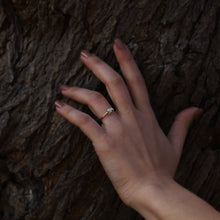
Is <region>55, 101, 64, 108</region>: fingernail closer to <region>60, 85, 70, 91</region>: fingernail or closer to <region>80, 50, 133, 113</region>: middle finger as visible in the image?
<region>60, 85, 70, 91</region>: fingernail

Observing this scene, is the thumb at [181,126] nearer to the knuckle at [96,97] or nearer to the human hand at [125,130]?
the human hand at [125,130]

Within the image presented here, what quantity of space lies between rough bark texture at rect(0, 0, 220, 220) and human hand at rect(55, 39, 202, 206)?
11 centimetres

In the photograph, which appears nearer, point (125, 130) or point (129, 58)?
point (125, 130)

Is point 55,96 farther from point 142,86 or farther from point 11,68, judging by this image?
point 142,86

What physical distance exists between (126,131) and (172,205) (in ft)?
1.40

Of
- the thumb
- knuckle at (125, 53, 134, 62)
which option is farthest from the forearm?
knuckle at (125, 53, 134, 62)

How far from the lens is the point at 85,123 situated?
162 cm

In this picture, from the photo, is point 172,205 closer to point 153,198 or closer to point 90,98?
point 153,198

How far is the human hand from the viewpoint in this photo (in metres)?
1.59

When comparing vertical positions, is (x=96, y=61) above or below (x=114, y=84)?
above

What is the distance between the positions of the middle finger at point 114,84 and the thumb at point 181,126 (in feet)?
1.23

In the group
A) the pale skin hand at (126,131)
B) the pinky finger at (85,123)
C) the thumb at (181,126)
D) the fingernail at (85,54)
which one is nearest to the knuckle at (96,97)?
the pale skin hand at (126,131)

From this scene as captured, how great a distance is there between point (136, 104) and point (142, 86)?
4.2 inches

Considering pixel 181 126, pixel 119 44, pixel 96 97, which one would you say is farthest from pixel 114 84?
pixel 181 126
